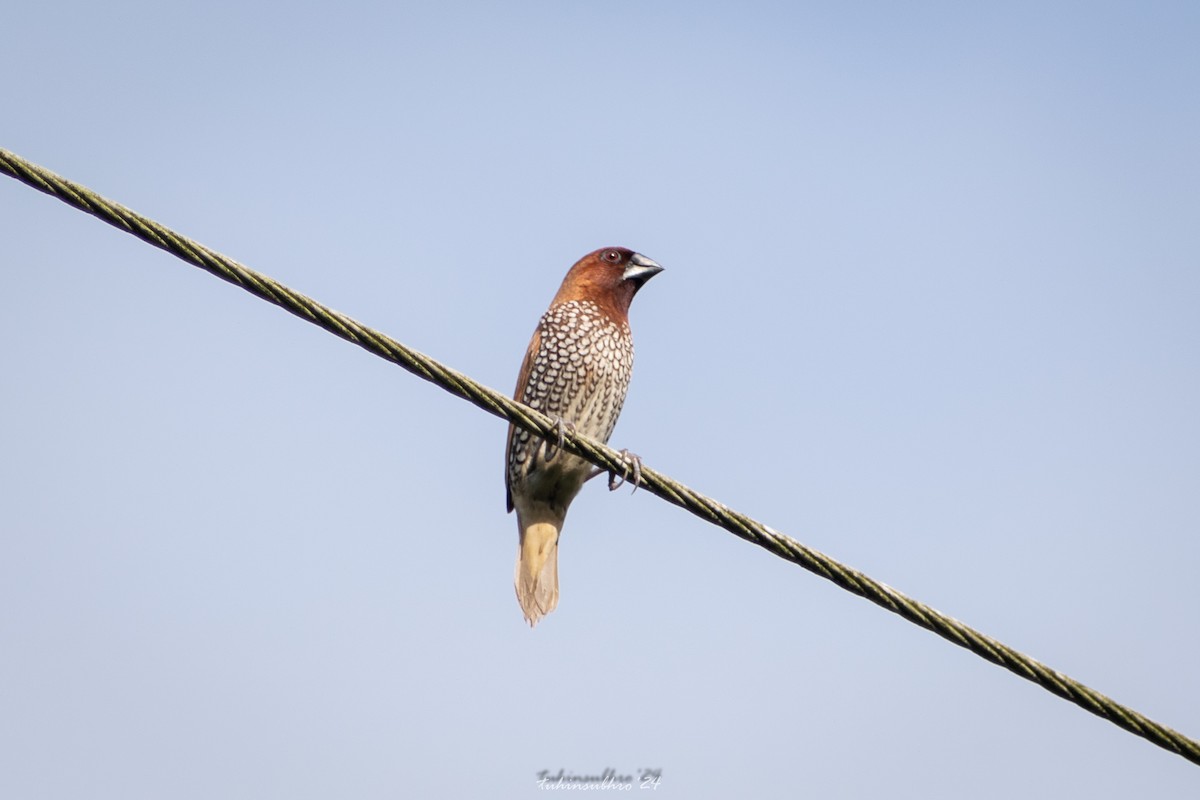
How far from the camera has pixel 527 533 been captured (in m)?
7.56

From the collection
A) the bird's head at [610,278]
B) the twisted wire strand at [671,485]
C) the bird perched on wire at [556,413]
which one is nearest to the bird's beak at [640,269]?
the bird's head at [610,278]

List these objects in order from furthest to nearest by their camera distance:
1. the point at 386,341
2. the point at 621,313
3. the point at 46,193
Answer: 1. the point at 621,313
2. the point at 386,341
3. the point at 46,193

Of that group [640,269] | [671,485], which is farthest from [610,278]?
[671,485]

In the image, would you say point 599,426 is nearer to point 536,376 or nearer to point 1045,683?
point 536,376

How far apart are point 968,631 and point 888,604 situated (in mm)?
233

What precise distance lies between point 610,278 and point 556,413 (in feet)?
3.34

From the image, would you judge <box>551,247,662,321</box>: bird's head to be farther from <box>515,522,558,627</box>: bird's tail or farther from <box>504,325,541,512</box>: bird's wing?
<box>515,522,558,627</box>: bird's tail

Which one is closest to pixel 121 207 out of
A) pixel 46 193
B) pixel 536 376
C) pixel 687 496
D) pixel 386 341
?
pixel 46 193

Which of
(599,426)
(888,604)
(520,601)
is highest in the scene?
(599,426)

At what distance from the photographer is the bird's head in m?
7.98

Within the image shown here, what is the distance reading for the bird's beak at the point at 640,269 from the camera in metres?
8.11

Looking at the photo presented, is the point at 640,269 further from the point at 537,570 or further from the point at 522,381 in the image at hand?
the point at 537,570

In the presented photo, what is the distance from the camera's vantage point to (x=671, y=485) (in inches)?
169

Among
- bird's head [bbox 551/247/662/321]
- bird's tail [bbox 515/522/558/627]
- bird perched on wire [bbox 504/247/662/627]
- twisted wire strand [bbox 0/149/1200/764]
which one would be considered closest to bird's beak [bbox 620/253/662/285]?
bird's head [bbox 551/247/662/321]
